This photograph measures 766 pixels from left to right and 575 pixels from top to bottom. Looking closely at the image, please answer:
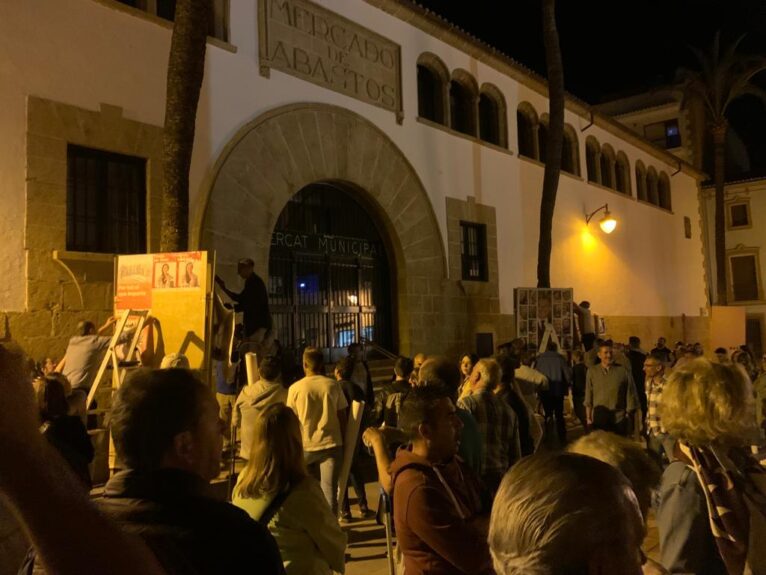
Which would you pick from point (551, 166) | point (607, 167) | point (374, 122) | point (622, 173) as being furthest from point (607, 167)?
point (374, 122)

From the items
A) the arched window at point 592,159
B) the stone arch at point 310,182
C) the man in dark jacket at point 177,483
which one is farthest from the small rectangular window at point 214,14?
the arched window at point 592,159

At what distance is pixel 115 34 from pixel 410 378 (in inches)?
243

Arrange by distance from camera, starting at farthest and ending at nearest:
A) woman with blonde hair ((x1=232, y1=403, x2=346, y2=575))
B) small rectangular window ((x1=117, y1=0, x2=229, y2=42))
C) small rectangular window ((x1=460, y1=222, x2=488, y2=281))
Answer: small rectangular window ((x1=460, y1=222, x2=488, y2=281)) → small rectangular window ((x1=117, y1=0, x2=229, y2=42)) → woman with blonde hair ((x1=232, y1=403, x2=346, y2=575))

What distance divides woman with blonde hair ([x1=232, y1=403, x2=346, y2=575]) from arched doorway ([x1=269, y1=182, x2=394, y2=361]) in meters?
8.37

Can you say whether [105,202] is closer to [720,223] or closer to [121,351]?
[121,351]

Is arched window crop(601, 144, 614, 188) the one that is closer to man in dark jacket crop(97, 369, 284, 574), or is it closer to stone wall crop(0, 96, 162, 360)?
stone wall crop(0, 96, 162, 360)

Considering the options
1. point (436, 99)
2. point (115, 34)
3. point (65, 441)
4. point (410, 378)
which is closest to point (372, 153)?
point (436, 99)

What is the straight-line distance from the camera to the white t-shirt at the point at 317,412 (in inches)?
235

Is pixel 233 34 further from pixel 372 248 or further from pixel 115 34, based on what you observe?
pixel 372 248

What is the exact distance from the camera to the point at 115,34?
8977 mm

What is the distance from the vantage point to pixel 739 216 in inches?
1280

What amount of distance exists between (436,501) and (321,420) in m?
3.47

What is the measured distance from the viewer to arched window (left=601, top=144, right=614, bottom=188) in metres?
22.2

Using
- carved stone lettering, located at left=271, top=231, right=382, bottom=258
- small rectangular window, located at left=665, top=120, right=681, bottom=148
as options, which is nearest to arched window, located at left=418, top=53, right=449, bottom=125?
carved stone lettering, located at left=271, top=231, right=382, bottom=258
